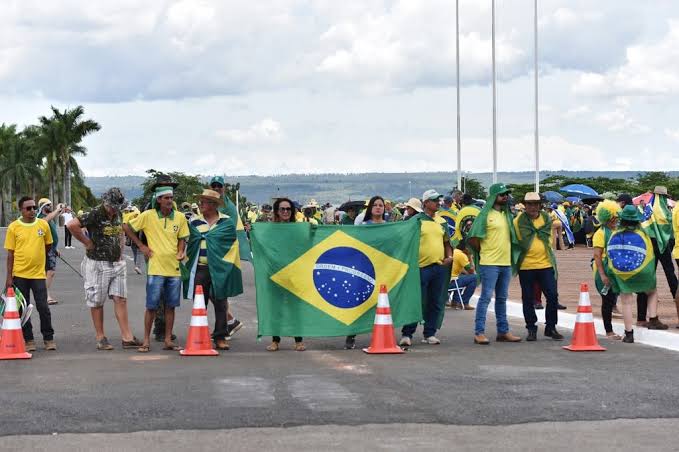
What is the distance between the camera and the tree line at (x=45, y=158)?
10500 centimetres

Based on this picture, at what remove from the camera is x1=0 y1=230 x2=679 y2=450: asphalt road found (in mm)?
7844

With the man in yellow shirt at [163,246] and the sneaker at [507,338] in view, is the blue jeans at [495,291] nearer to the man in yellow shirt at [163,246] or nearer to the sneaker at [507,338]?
the sneaker at [507,338]

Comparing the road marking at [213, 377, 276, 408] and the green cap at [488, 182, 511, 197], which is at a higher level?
the green cap at [488, 182, 511, 197]

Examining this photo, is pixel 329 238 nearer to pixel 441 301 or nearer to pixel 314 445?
pixel 441 301

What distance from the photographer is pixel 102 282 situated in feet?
43.0

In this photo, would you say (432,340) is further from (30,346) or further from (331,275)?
(30,346)

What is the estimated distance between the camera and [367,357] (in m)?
12.3

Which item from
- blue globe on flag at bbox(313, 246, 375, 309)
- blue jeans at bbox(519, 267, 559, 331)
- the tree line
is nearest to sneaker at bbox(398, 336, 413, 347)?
blue globe on flag at bbox(313, 246, 375, 309)

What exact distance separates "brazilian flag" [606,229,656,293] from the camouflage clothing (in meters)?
5.52

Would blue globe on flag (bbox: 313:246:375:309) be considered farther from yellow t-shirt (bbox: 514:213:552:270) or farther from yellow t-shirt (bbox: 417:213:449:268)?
yellow t-shirt (bbox: 514:213:552:270)

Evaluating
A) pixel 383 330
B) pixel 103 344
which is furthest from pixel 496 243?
pixel 103 344

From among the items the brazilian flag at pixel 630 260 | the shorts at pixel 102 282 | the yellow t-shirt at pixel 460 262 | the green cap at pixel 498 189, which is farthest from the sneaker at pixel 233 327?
the yellow t-shirt at pixel 460 262

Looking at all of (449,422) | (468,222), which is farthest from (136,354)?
(468,222)

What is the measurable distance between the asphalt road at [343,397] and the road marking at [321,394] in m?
0.02
